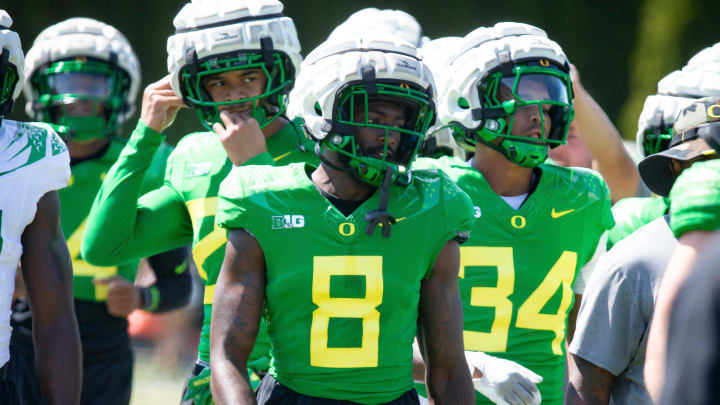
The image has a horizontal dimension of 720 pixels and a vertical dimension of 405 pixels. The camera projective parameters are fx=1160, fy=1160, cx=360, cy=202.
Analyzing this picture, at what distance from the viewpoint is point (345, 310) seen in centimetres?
315

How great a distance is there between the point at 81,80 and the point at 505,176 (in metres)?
2.13

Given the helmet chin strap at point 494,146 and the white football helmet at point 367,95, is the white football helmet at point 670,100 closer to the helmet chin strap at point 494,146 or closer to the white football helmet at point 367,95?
the helmet chin strap at point 494,146

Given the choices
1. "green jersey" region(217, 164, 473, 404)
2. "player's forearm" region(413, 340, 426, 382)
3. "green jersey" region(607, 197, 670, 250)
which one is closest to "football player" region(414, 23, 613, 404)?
"player's forearm" region(413, 340, 426, 382)

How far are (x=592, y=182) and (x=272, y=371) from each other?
5.00 ft

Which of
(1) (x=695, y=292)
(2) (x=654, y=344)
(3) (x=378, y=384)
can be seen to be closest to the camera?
(1) (x=695, y=292)

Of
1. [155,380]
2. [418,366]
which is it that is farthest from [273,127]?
[155,380]

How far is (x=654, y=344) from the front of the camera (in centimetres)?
250

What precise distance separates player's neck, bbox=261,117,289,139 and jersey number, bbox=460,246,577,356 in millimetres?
774

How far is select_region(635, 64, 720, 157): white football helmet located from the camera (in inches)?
179

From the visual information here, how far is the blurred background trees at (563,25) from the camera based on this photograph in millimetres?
9305

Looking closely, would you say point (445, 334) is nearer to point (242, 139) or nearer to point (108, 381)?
point (242, 139)

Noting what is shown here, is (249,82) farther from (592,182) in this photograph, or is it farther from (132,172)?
(592,182)

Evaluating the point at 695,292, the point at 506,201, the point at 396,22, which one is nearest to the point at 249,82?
the point at 506,201

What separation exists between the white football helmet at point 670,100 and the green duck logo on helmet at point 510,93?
2.06ft
